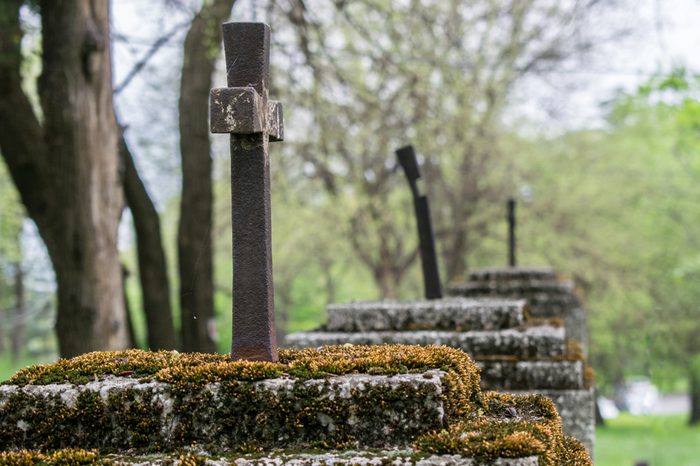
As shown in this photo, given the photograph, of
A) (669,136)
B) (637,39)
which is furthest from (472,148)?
(669,136)

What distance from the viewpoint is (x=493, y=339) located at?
573cm

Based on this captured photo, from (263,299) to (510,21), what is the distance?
57.5 feet

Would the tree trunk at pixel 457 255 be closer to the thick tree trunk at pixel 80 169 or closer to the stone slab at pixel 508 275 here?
the stone slab at pixel 508 275

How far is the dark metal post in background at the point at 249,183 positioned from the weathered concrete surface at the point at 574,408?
235cm

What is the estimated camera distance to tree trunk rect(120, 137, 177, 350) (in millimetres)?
11449

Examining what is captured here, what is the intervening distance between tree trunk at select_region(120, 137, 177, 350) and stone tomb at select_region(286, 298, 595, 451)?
574cm

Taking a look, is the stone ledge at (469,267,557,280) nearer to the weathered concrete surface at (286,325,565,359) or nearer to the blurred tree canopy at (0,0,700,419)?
the blurred tree canopy at (0,0,700,419)

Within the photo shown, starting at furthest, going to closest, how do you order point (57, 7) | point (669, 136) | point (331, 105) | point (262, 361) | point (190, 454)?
point (669, 136) < point (331, 105) < point (57, 7) < point (262, 361) < point (190, 454)

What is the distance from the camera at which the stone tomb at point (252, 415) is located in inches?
123

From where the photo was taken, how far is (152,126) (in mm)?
23422

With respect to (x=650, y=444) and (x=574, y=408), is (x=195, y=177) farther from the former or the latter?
(x=650, y=444)

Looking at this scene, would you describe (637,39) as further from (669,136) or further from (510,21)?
(669,136)

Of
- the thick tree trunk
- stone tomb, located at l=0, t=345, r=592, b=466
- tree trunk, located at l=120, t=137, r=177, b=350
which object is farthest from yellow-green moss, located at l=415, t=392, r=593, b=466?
tree trunk, located at l=120, t=137, r=177, b=350

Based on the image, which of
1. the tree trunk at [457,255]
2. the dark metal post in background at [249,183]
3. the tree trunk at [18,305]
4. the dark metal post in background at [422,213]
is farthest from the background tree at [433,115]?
the tree trunk at [18,305]
